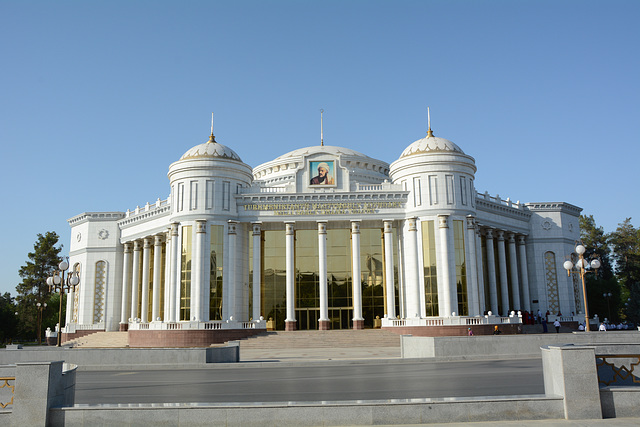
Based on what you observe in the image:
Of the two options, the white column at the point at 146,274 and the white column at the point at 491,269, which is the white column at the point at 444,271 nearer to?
the white column at the point at 491,269

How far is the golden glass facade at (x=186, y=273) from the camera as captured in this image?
43.0m

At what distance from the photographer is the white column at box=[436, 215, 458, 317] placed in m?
42.8

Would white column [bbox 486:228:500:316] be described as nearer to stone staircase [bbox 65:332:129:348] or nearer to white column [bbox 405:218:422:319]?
white column [bbox 405:218:422:319]

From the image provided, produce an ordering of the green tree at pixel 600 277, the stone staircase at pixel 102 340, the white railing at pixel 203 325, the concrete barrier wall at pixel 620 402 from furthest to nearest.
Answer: the green tree at pixel 600 277
the stone staircase at pixel 102 340
the white railing at pixel 203 325
the concrete barrier wall at pixel 620 402

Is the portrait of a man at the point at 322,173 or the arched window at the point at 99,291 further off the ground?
the portrait of a man at the point at 322,173

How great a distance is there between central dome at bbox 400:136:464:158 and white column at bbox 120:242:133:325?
97.7 feet

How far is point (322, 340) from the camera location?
39.5 metres

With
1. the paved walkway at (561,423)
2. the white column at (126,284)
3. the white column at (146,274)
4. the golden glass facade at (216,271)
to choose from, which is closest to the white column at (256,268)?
the golden glass facade at (216,271)

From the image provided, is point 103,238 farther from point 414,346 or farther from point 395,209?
point 414,346

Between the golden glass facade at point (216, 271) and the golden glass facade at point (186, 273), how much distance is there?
1711 millimetres

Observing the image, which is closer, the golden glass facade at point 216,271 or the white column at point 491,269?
the golden glass facade at point 216,271

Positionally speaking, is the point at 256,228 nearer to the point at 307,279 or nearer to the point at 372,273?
the point at 307,279

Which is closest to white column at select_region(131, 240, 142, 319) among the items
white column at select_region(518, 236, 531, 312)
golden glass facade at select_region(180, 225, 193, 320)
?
golden glass facade at select_region(180, 225, 193, 320)

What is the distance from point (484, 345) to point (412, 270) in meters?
18.1
